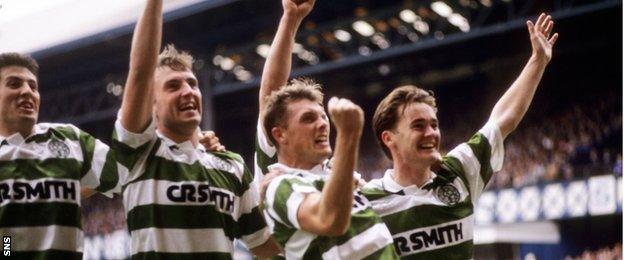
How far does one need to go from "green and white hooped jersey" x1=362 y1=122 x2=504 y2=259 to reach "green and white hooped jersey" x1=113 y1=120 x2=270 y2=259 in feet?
2.10

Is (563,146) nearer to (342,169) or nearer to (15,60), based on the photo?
(15,60)

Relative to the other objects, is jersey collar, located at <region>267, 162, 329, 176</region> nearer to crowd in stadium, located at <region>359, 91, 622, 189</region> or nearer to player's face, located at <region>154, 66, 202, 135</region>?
player's face, located at <region>154, 66, 202, 135</region>

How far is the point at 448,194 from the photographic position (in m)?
3.86

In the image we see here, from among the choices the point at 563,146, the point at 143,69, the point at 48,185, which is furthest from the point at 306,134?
the point at 563,146

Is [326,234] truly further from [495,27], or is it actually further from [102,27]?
[102,27]

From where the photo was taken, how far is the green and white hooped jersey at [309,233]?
316 centimetres

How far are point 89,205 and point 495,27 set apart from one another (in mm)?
10921

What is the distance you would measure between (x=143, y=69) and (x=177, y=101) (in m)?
0.27

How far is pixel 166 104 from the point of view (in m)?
3.56

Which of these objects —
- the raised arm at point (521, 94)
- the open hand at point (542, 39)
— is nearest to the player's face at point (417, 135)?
the raised arm at point (521, 94)

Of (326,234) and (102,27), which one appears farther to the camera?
(102,27)

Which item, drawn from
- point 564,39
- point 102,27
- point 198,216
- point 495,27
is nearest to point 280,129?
point 198,216

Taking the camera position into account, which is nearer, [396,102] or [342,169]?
[342,169]

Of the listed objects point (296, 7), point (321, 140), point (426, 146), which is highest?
point (296, 7)
